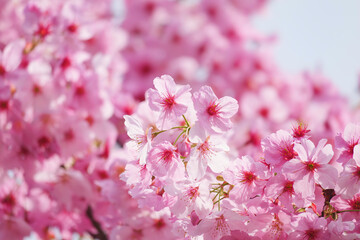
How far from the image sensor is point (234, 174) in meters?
1.31

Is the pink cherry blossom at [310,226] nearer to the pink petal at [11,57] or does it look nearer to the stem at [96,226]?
the stem at [96,226]

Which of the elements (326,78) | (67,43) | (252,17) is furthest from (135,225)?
(252,17)

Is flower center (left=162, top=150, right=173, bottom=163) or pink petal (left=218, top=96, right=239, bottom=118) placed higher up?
pink petal (left=218, top=96, right=239, bottom=118)

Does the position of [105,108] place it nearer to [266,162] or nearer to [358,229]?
[266,162]

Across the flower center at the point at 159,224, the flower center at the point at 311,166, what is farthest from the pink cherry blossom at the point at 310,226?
the flower center at the point at 159,224

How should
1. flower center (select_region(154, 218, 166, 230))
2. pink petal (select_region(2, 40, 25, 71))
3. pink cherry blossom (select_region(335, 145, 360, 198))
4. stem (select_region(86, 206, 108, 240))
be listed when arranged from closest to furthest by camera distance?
1. pink cherry blossom (select_region(335, 145, 360, 198))
2. flower center (select_region(154, 218, 166, 230))
3. pink petal (select_region(2, 40, 25, 71))
4. stem (select_region(86, 206, 108, 240))

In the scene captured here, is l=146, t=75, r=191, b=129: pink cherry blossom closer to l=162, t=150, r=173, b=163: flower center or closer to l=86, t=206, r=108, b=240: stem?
l=162, t=150, r=173, b=163: flower center

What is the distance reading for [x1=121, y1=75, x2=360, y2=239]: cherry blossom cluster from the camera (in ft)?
4.09

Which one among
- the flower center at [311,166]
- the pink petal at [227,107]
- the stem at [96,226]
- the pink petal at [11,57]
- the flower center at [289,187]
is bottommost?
the flower center at [289,187]

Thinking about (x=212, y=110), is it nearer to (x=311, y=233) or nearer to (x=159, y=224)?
(x=311, y=233)

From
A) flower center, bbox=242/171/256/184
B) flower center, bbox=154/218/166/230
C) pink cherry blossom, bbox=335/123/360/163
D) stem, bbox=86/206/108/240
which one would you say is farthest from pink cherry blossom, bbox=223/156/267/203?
stem, bbox=86/206/108/240

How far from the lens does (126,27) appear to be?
5.46m

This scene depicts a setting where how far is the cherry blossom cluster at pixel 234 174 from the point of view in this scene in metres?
1.25

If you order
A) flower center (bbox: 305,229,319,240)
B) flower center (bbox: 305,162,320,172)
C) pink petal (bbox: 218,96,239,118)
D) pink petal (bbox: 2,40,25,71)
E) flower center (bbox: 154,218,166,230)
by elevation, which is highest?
pink petal (bbox: 2,40,25,71)
